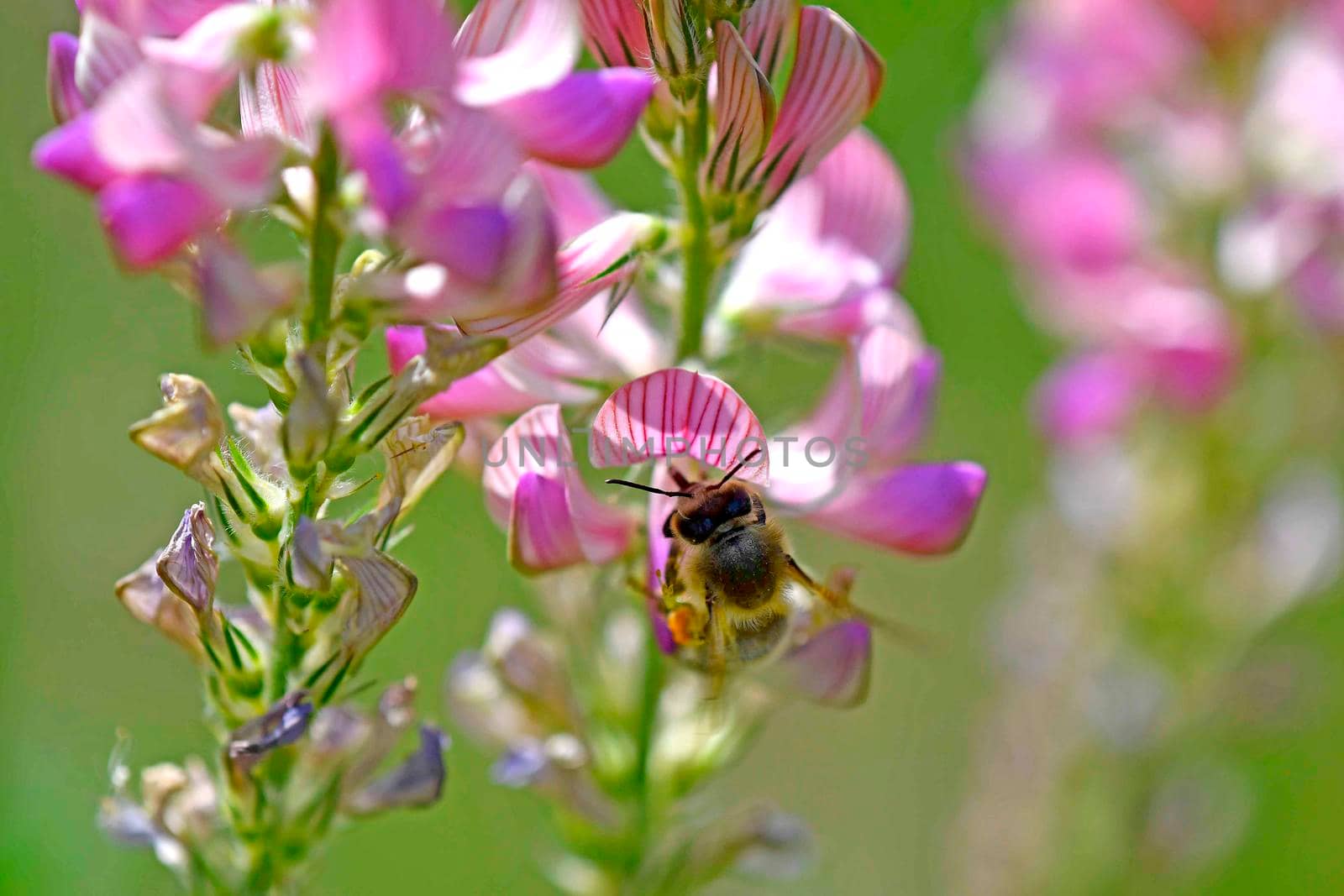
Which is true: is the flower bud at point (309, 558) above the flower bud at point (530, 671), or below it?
below

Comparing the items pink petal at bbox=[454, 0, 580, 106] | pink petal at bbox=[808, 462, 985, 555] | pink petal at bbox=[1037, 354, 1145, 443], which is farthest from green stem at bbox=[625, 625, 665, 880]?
pink petal at bbox=[1037, 354, 1145, 443]

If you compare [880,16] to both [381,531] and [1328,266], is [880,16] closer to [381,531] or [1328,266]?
[1328,266]

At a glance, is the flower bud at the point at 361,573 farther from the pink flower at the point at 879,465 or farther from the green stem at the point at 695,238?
the pink flower at the point at 879,465

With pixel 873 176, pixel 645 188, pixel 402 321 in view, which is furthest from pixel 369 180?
pixel 645 188

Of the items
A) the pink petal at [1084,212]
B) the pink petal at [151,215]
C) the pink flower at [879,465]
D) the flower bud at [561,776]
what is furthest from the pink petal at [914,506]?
the pink petal at [1084,212]

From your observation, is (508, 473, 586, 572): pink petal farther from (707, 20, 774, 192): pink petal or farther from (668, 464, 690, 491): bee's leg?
(707, 20, 774, 192): pink petal

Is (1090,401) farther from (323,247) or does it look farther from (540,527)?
(323,247)
